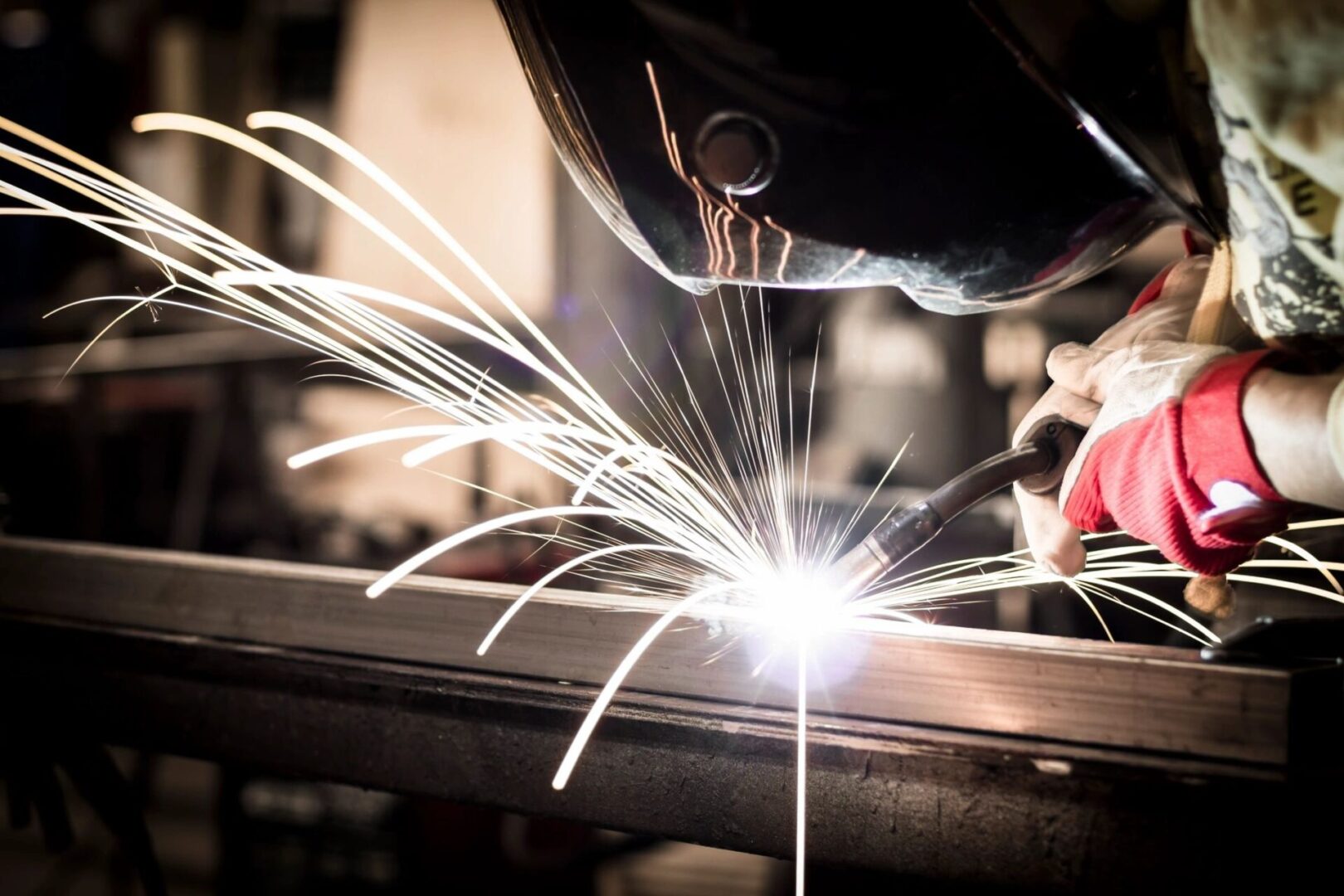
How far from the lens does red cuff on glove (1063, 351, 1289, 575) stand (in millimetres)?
734

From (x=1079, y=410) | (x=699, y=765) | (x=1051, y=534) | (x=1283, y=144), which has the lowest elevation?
(x=699, y=765)

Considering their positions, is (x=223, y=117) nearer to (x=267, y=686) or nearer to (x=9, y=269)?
(x=9, y=269)

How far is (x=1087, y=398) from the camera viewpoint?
948 millimetres

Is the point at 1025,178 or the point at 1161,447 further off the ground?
the point at 1025,178

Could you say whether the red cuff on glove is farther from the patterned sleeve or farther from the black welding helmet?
the black welding helmet

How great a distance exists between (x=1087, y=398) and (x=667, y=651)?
0.47 m

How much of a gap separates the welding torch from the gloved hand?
21mm

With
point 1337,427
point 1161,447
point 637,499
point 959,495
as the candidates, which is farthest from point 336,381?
point 1337,427

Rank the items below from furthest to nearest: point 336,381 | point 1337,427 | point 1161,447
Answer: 1. point 336,381
2. point 1161,447
3. point 1337,427

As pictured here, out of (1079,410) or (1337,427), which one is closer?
(1337,427)

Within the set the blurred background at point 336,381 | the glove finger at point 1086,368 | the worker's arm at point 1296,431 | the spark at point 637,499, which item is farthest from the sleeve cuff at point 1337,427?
the blurred background at point 336,381

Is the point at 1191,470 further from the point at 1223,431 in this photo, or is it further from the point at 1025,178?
the point at 1025,178

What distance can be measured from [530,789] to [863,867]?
343 mm

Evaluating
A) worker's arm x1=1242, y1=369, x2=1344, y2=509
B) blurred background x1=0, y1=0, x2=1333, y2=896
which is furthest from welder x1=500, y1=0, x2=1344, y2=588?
blurred background x1=0, y1=0, x2=1333, y2=896
